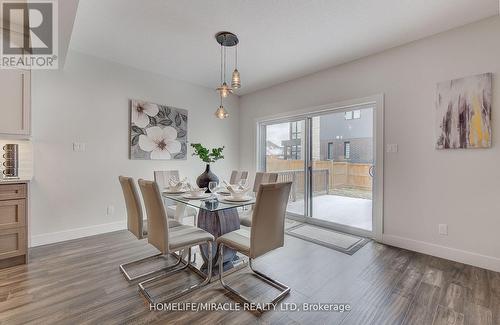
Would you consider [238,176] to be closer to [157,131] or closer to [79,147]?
[157,131]

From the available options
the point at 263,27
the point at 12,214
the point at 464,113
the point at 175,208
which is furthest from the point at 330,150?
the point at 12,214

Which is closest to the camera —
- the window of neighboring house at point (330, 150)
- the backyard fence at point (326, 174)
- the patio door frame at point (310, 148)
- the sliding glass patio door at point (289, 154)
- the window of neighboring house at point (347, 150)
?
the patio door frame at point (310, 148)

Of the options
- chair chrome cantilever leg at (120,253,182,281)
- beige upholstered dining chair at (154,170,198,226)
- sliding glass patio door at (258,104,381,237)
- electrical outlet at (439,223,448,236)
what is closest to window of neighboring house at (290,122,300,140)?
sliding glass patio door at (258,104,381,237)

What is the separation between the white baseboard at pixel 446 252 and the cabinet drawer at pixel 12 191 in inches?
175

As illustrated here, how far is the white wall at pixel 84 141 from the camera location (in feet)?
9.84

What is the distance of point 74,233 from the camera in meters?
3.21

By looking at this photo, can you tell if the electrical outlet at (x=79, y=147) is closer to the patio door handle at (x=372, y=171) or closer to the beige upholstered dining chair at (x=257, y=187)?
the beige upholstered dining chair at (x=257, y=187)

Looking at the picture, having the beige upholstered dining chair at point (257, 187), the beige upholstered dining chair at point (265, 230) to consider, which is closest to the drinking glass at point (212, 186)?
the beige upholstered dining chair at point (257, 187)

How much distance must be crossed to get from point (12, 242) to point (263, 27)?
11.8ft

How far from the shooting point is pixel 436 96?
8.77 feet

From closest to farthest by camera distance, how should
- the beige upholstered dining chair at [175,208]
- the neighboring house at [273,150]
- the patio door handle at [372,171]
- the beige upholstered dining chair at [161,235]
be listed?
the beige upholstered dining chair at [161,235]
the beige upholstered dining chair at [175,208]
the patio door handle at [372,171]
the neighboring house at [273,150]

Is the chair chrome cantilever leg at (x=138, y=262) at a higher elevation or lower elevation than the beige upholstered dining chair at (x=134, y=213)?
lower

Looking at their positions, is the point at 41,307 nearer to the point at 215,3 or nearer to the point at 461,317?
the point at 215,3

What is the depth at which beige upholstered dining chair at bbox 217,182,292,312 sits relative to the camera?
68.8 inches
